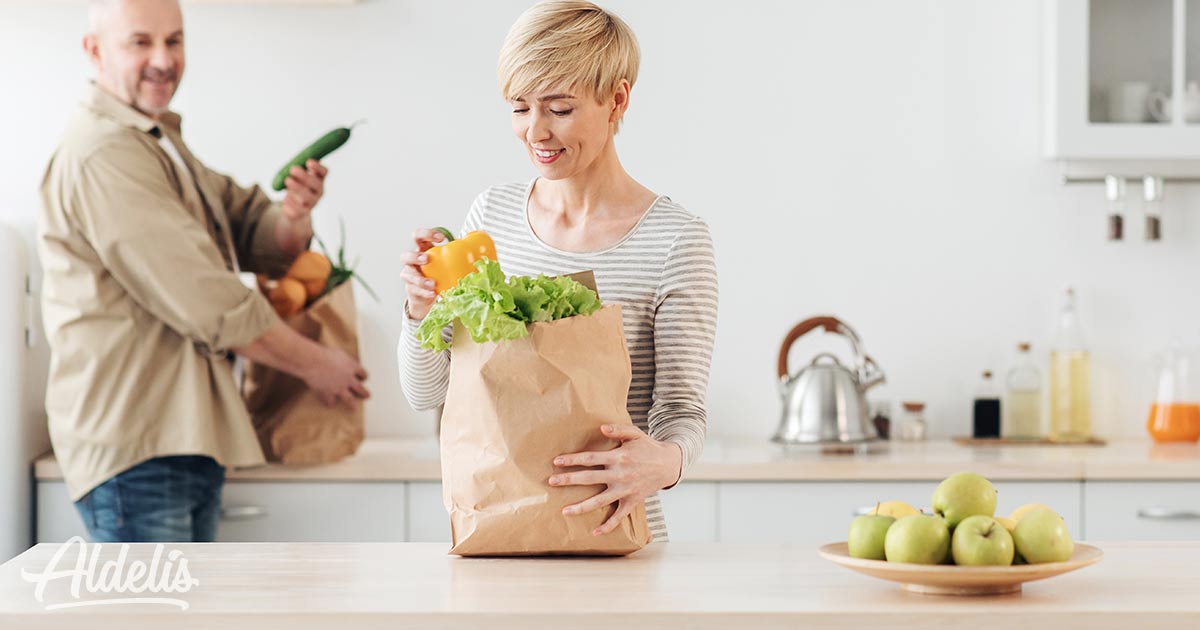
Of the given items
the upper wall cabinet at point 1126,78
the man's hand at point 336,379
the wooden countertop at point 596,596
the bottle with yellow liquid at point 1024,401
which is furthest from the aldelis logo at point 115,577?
the upper wall cabinet at point 1126,78

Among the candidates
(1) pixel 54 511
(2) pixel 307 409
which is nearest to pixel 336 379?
(2) pixel 307 409

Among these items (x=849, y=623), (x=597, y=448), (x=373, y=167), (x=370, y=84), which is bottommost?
(x=849, y=623)

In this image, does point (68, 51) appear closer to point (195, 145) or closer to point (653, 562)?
point (195, 145)

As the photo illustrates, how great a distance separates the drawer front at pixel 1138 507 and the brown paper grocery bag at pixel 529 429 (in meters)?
1.48

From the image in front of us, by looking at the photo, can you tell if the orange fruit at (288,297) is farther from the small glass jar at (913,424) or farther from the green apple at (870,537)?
the green apple at (870,537)

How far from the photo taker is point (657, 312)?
1584 mm

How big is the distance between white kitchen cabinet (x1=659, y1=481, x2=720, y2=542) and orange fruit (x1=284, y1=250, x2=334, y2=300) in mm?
800

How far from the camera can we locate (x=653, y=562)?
1.39 m

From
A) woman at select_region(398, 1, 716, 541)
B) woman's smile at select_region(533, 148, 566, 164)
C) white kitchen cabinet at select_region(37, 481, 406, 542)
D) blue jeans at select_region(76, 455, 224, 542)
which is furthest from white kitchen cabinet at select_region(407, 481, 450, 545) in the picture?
woman's smile at select_region(533, 148, 566, 164)

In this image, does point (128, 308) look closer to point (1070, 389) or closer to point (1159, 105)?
point (1070, 389)

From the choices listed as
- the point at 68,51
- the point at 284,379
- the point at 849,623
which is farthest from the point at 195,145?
the point at 849,623

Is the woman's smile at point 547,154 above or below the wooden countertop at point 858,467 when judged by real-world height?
above

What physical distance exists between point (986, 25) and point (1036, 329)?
705 mm

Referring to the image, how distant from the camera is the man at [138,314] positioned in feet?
7.58
